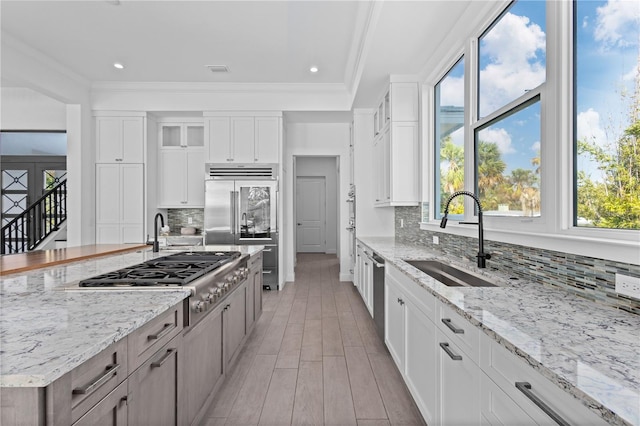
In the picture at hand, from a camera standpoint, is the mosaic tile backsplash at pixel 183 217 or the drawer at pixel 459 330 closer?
the drawer at pixel 459 330

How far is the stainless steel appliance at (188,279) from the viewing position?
1.55 meters

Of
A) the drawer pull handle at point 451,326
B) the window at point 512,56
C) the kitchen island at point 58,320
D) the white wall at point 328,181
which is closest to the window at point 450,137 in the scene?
the window at point 512,56

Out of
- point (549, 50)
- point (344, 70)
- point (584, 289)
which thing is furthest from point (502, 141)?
point (344, 70)

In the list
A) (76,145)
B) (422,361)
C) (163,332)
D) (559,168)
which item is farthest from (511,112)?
(76,145)

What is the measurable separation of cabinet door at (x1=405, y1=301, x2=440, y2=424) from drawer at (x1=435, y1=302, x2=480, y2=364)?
0.47ft

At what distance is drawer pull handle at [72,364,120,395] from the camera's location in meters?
0.84

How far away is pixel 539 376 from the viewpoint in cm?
83

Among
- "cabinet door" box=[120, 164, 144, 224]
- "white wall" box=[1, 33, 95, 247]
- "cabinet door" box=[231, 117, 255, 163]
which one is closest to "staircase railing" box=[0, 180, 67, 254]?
"white wall" box=[1, 33, 95, 247]

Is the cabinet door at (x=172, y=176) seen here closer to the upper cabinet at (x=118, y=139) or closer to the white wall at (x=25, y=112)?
the upper cabinet at (x=118, y=139)

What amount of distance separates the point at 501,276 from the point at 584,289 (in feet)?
1.65

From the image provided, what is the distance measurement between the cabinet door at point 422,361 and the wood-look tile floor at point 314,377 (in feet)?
0.82

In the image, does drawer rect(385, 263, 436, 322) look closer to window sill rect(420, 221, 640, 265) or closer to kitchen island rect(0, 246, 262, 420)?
window sill rect(420, 221, 640, 265)

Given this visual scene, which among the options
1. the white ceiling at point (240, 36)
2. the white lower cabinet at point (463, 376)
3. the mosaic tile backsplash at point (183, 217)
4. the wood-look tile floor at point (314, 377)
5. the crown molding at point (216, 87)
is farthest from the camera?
the mosaic tile backsplash at point (183, 217)

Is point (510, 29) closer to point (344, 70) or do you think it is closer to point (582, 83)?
point (582, 83)
